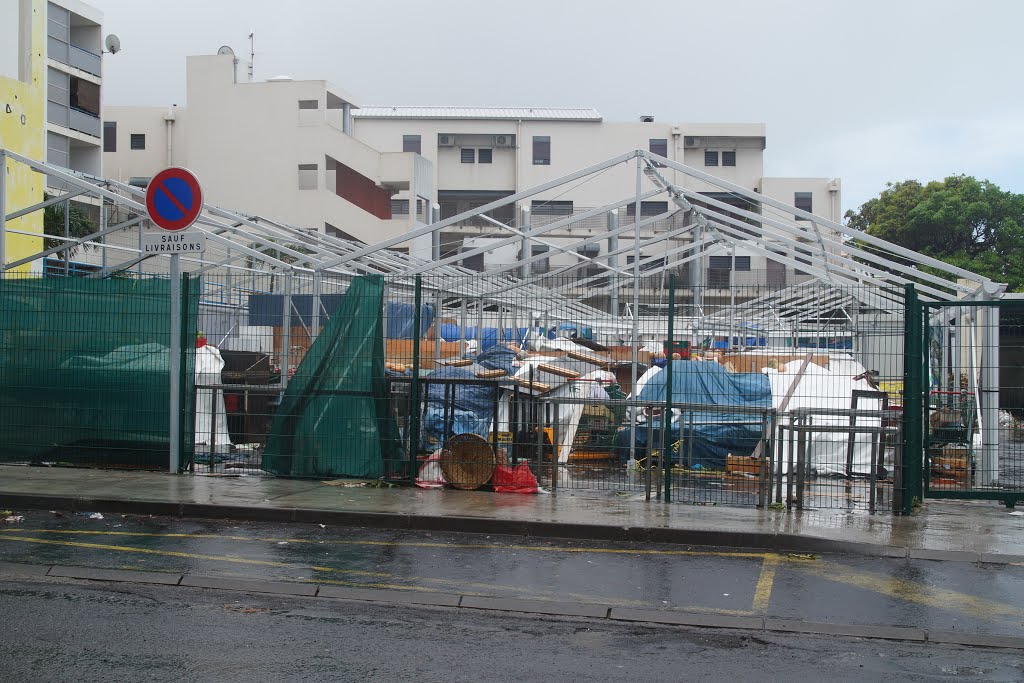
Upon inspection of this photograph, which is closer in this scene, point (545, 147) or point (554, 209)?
point (554, 209)

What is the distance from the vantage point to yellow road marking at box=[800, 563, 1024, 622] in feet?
24.2

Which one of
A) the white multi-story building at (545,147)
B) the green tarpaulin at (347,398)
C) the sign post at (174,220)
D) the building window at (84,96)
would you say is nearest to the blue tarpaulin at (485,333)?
the green tarpaulin at (347,398)

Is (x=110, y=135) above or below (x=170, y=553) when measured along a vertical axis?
above

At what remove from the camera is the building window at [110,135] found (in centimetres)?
5312

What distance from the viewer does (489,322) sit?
27.1 metres

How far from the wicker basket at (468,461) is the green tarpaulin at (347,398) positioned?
28.6 inches

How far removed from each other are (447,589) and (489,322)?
64.1 feet

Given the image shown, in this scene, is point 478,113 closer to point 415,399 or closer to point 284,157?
point 284,157

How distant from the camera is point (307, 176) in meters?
49.4

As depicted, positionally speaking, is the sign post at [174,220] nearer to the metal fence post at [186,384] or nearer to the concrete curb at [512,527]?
the metal fence post at [186,384]

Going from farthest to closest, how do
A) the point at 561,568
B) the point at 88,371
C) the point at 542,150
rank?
the point at 542,150 < the point at 88,371 < the point at 561,568

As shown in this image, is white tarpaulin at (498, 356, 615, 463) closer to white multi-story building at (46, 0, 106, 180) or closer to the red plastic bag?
the red plastic bag

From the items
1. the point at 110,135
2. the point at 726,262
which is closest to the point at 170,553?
the point at 110,135

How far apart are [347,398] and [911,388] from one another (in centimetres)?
626
